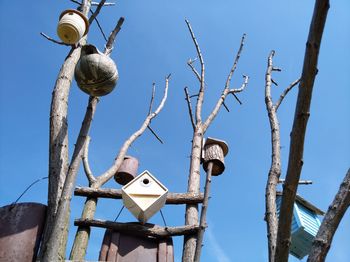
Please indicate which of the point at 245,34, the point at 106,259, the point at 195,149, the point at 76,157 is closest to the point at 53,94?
the point at 76,157

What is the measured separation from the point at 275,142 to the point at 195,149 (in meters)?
0.87

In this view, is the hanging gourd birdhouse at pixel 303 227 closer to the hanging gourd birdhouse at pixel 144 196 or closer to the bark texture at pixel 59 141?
the hanging gourd birdhouse at pixel 144 196

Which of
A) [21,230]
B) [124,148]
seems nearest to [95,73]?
[21,230]

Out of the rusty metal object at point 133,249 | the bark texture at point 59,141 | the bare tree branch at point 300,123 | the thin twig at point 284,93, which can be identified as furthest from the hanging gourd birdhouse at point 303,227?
the bare tree branch at point 300,123

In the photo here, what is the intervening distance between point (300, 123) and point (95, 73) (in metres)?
1.56

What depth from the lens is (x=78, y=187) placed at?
149 inches

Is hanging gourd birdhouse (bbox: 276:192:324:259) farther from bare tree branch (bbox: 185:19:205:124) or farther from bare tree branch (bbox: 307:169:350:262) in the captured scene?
bare tree branch (bbox: 307:169:350:262)

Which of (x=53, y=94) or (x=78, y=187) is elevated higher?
(x=53, y=94)

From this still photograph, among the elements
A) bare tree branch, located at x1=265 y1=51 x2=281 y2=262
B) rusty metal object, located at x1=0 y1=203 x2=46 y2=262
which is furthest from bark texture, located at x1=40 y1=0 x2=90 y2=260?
bare tree branch, located at x1=265 y1=51 x2=281 y2=262

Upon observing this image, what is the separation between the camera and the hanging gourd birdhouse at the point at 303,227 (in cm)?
482

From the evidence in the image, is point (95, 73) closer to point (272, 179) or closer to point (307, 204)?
point (272, 179)

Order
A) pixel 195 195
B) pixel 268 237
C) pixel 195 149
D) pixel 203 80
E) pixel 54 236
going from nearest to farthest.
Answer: pixel 54 236
pixel 268 237
pixel 195 195
pixel 195 149
pixel 203 80

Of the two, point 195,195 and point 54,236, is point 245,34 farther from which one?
point 54,236

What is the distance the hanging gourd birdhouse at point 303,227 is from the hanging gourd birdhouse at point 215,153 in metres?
1.24
